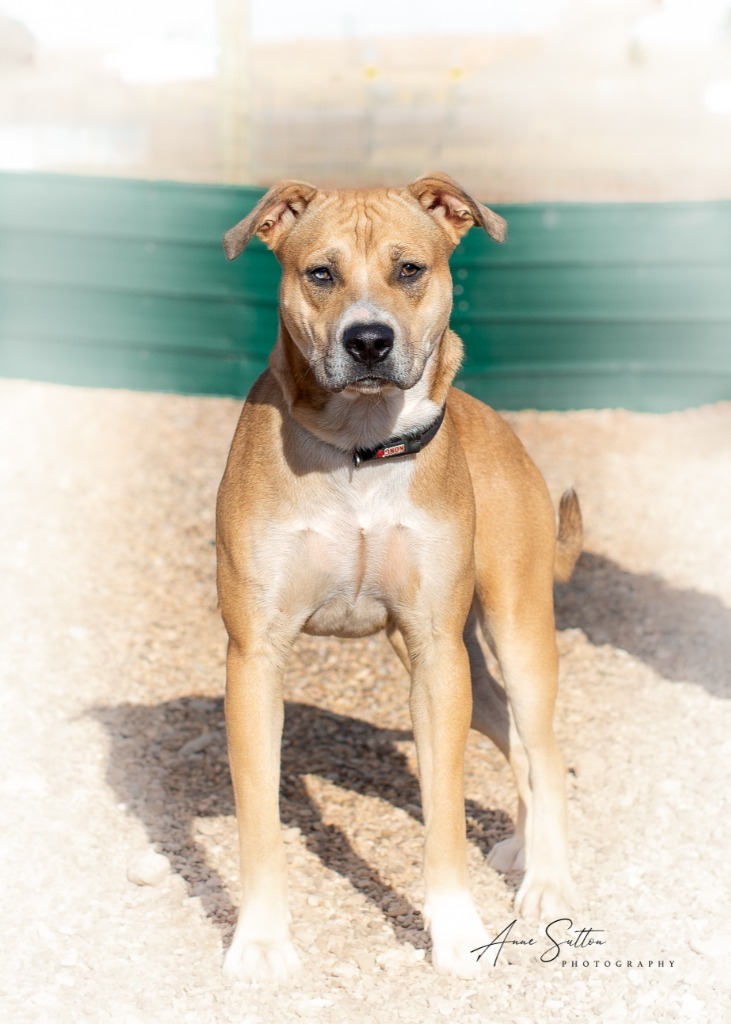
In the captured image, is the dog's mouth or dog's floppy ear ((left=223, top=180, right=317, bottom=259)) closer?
the dog's mouth

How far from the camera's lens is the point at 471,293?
1030cm

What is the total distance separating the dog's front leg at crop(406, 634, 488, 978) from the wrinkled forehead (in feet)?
3.94

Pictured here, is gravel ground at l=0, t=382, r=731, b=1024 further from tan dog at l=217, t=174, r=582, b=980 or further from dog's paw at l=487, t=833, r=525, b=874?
tan dog at l=217, t=174, r=582, b=980

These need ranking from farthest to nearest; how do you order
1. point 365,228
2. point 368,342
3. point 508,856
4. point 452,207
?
point 508,856
point 452,207
point 365,228
point 368,342

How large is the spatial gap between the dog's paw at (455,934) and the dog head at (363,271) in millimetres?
1582

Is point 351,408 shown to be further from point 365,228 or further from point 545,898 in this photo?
point 545,898

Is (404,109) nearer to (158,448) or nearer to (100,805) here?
(158,448)

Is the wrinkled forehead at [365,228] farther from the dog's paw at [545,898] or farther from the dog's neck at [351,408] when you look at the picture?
the dog's paw at [545,898]

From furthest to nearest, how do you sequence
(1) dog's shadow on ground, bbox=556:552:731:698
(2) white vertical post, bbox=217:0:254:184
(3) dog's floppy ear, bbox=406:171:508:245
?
1. (2) white vertical post, bbox=217:0:254:184
2. (1) dog's shadow on ground, bbox=556:552:731:698
3. (3) dog's floppy ear, bbox=406:171:508:245

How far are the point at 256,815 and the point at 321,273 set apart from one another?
1.63 meters

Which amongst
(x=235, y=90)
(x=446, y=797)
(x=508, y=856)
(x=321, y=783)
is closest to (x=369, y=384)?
(x=446, y=797)

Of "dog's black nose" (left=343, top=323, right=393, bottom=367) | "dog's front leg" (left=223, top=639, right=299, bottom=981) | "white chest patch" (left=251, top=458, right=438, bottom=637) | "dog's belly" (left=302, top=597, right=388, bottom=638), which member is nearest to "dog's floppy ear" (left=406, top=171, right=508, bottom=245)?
"dog's black nose" (left=343, top=323, right=393, bottom=367)

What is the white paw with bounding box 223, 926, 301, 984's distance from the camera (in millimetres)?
3887

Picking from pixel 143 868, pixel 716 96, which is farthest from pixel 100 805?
pixel 716 96
